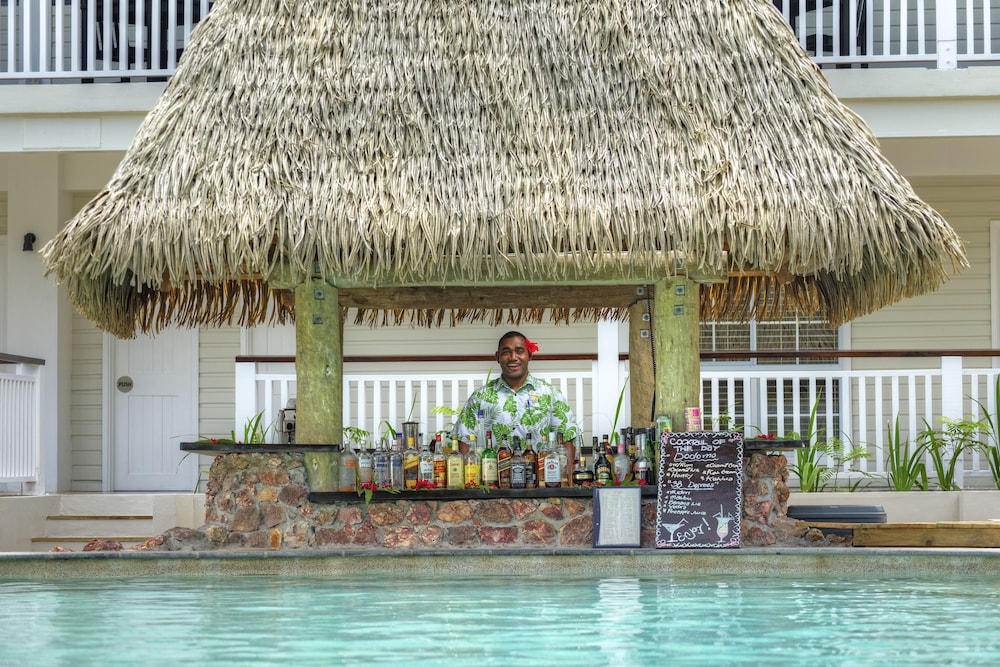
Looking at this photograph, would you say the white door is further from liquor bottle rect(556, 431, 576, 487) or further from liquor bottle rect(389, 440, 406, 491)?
liquor bottle rect(556, 431, 576, 487)

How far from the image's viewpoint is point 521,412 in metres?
8.56

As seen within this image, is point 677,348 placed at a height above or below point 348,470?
above

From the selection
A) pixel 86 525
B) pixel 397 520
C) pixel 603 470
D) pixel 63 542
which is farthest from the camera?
pixel 86 525

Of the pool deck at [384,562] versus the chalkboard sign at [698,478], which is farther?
the chalkboard sign at [698,478]

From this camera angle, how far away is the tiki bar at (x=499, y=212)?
745 centimetres

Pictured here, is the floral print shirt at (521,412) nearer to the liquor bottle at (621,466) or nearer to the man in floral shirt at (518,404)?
the man in floral shirt at (518,404)

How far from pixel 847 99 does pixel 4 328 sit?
7.40 meters

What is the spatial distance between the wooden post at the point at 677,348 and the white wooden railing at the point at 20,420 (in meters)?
4.63

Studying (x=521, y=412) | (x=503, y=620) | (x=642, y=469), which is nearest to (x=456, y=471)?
(x=521, y=412)

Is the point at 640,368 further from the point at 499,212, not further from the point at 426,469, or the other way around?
the point at 499,212

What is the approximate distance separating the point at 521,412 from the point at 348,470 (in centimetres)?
119

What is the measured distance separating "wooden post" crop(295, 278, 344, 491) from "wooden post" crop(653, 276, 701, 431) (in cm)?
187

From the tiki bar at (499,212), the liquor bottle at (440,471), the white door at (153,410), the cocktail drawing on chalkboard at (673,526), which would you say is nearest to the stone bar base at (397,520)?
the tiki bar at (499,212)

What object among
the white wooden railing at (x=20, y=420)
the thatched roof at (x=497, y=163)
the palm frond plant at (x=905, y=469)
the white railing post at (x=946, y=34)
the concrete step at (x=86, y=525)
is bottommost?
A: the concrete step at (x=86, y=525)
